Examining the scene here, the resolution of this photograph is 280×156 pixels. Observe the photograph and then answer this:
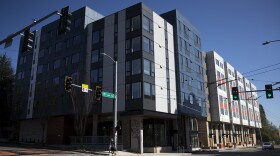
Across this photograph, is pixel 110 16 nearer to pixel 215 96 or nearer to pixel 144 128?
pixel 144 128

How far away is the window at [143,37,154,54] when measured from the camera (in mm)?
36438

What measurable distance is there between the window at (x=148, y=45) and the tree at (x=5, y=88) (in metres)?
34.7

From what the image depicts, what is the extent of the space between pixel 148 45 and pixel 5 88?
37.7 meters

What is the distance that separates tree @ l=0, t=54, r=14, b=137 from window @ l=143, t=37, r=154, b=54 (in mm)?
34713

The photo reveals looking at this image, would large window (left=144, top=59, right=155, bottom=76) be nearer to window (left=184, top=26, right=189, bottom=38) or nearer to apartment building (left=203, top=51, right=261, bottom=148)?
window (left=184, top=26, right=189, bottom=38)

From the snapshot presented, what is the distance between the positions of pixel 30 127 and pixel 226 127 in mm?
47849

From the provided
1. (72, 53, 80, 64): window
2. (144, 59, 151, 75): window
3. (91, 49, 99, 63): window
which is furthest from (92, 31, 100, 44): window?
(144, 59, 151, 75): window

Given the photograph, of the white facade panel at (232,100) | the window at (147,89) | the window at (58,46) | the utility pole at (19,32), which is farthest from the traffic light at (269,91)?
the white facade panel at (232,100)

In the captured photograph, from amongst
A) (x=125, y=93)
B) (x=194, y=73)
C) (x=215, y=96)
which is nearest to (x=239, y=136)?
(x=215, y=96)

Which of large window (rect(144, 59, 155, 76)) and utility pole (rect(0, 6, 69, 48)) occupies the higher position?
large window (rect(144, 59, 155, 76))

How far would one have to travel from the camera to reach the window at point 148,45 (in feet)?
120

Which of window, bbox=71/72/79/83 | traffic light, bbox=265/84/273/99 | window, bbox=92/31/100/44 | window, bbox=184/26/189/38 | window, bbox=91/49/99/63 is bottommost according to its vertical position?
traffic light, bbox=265/84/273/99

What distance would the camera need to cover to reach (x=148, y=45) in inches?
1463

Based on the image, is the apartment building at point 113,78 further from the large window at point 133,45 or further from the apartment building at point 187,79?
the apartment building at point 187,79
